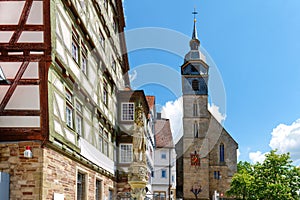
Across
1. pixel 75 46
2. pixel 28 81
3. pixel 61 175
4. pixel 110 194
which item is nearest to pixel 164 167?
pixel 110 194

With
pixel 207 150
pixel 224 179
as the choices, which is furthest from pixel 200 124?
pixel 224 179

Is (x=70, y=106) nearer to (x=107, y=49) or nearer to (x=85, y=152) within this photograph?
(x=85, y=152)

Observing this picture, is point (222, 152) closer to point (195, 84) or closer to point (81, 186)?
point (195, 84)

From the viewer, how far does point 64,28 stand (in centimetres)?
1317

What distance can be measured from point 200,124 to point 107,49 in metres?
37.6

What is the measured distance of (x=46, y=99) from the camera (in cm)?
1128

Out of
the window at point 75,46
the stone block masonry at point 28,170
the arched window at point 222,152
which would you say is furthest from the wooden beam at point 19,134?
the arched window at point 222,152

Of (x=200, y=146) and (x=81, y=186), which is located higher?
(x=200, y=146)

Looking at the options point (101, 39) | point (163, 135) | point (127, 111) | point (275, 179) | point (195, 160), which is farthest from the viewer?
point (195, 160)

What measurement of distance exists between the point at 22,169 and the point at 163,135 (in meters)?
43.2

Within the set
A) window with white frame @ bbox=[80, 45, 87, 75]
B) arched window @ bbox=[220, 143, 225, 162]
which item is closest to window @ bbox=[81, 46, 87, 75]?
window with white frame @ bbox=[80, 45, 87, 75]

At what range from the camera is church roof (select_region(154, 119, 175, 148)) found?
172ft

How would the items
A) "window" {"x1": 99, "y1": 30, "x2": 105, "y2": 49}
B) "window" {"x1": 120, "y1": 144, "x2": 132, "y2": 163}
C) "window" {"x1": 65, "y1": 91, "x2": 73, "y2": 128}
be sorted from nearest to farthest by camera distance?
1. "window" {"x1": 65, "y1": 91, "x2": 73, "y2": 128}
2. "window" {"x1": 99, "y1": 30, "x2": 105, "y2": 49}
3. "window" {"x1": 120, "y1": 144, "x2": 132, "y2": 163}

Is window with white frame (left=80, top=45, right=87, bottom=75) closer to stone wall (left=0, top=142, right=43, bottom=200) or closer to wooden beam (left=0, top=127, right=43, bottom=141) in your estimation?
wooden beam (left=0, top=127, right=43, bottom=141)
